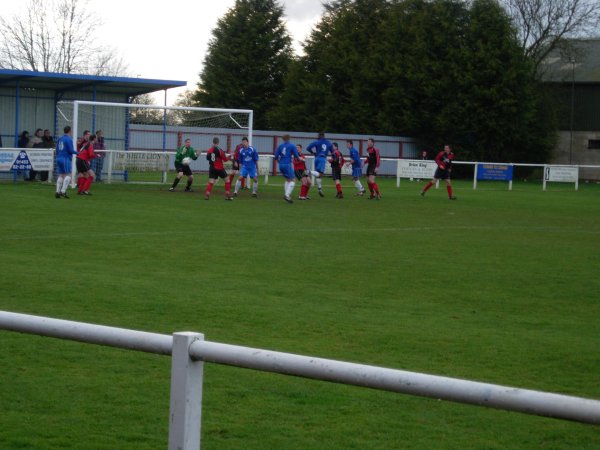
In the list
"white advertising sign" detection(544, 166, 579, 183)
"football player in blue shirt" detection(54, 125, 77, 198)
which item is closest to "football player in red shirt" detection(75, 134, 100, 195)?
"football player in blue shirt" detection(54, 125, 77, 198)

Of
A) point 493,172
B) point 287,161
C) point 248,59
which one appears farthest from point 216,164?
point 248,59

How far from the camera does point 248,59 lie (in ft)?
238

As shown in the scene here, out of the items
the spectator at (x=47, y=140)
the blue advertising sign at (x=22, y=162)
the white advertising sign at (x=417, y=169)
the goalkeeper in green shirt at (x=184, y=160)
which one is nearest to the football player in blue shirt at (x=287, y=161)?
the goalkeeper in green shirt at (x=184, y=160)

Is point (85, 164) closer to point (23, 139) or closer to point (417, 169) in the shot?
point (23, 139)

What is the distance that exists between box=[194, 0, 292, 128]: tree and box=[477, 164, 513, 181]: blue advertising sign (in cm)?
2973

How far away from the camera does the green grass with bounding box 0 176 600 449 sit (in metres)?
6.02

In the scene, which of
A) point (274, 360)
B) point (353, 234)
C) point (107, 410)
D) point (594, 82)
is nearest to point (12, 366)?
point (107, 410)

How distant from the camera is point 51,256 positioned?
46.0 feet

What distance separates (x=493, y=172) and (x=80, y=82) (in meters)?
18.9

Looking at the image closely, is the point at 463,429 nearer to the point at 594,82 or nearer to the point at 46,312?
the point at 46,312

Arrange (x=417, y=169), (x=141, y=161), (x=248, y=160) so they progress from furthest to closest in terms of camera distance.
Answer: (x=417, y=169) < (x=141, y=161) < (x=248, y=160)

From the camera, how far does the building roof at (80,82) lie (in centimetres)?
3422

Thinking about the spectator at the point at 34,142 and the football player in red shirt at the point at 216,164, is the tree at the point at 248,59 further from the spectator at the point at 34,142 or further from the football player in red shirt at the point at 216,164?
the football player in red shirt at the point at 216,164

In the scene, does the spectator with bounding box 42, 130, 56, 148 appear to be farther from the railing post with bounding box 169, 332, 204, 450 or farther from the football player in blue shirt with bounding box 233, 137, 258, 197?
the railing post with bounding box 169, 332, 204, 450
